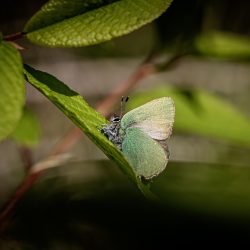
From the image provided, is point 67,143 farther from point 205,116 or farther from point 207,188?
point 207,188

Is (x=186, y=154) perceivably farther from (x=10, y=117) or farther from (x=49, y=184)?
(x=10, y=117)

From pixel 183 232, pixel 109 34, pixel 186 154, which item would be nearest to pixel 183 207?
pixel 183 232

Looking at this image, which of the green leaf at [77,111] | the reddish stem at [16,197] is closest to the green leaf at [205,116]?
the reddish stem at [16,197]

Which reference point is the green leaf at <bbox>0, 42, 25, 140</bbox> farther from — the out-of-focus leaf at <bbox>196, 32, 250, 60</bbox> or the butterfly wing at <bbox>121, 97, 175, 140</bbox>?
the out-of-focus leaf at <bbox>196, 32, 250, 60</bbox>

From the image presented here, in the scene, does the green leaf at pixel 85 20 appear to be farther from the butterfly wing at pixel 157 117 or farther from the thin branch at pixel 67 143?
the thin branch at pixel 67 143

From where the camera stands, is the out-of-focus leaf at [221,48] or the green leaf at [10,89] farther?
the out-of-focus leaf at [221,48]

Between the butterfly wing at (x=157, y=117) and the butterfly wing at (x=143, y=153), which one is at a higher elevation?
the butterfly wing at (x=157, y=117)
